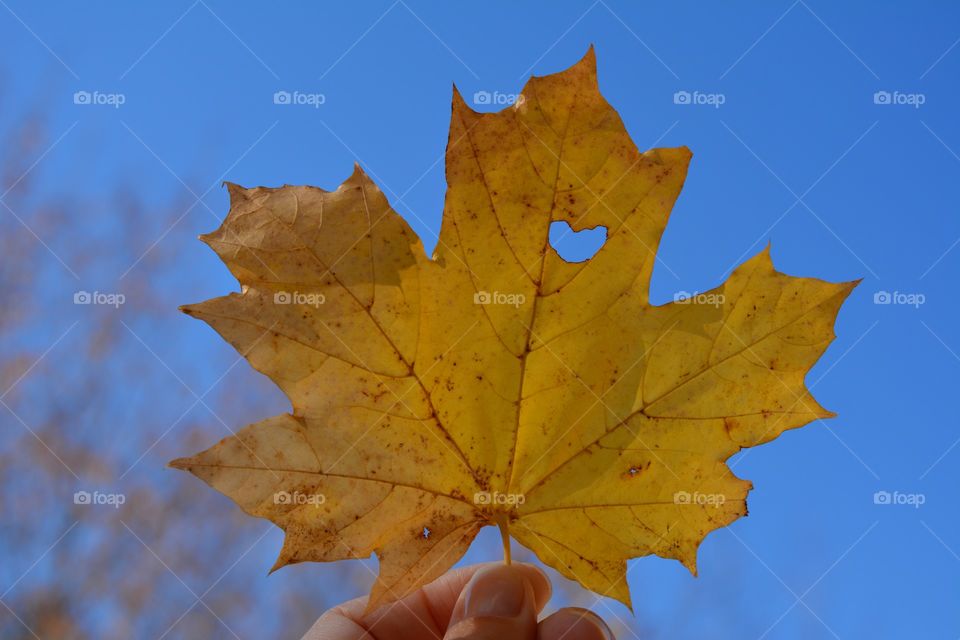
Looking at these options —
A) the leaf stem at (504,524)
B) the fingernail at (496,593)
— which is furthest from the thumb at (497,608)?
the leaf stem at (504,524)

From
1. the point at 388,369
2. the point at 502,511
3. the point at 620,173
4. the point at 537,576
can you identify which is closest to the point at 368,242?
the point at 388,369

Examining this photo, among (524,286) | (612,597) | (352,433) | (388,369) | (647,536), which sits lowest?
(612,597)

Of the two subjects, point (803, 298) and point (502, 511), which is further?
point (502, 511)

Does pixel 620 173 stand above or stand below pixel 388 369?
above

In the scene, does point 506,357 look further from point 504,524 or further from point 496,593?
point 496,593

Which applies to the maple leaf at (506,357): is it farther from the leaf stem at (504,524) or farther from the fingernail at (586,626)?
the fingernail at (586,626)

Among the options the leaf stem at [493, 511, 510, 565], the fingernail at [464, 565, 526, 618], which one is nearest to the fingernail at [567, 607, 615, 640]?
the fingernail at [464, 565, 526, 618]

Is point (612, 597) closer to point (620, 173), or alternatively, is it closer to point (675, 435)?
point (675, 435)

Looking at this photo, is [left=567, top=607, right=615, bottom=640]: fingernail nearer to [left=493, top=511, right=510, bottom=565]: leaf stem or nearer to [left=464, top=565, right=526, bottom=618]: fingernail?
[left=464, top=565, right=526, bottom=618]: fingernail

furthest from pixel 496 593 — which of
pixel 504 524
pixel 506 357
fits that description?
pixel 506 357
